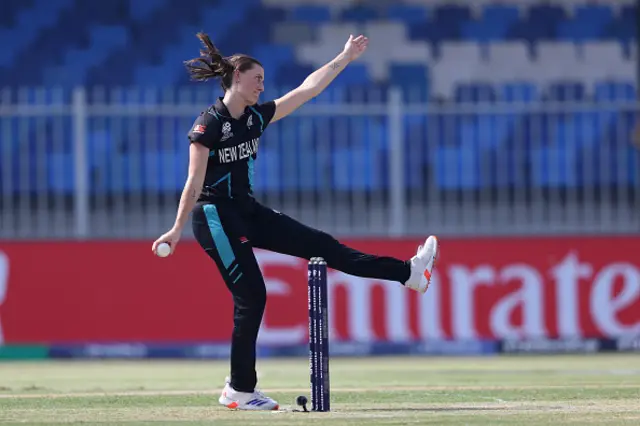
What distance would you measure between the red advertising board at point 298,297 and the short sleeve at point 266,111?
19.1 ft

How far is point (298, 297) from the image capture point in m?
14.0

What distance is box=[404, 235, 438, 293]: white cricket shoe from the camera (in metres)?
7.94

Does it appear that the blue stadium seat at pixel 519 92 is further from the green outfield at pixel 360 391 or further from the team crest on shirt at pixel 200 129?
the team crest on shirt at pixel 200 129

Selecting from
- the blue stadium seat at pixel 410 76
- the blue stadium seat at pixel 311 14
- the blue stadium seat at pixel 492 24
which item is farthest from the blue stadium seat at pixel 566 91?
the blue stadium seat at pixel 311 14

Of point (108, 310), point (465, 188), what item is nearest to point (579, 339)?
point (465, 188)

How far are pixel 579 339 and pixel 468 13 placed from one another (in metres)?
6.92

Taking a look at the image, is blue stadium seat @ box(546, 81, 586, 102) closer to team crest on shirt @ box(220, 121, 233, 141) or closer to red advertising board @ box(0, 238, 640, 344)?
red advertising board @ box(0, 238, 640, 344)

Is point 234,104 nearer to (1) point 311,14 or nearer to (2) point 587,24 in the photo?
(1) point 311,14

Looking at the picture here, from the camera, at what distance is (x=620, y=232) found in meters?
14.5

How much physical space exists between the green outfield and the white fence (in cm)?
186

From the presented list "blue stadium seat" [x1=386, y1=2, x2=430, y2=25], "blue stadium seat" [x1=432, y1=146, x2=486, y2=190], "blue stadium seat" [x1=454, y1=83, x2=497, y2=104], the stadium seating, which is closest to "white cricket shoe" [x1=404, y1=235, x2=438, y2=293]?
"blue stadium seat" [x1=432, y1=146, x2=486, y2=190]

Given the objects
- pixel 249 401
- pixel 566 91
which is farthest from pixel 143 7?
pixel 249 401

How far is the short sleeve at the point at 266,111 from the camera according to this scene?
8.04 m

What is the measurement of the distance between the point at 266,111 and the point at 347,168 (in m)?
7.44
